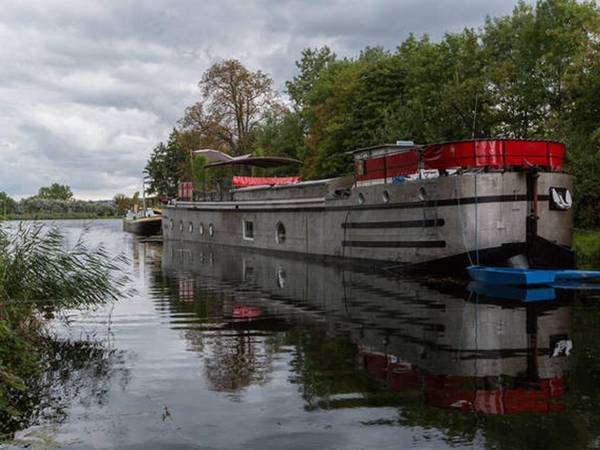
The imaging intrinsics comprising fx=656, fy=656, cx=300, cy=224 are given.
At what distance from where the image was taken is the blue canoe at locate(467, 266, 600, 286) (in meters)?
16.2

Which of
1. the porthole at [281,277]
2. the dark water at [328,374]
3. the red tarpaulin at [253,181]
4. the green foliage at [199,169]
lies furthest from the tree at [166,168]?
the dark water at [328,374]

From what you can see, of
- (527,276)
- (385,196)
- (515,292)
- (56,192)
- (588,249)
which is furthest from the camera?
(56,192)

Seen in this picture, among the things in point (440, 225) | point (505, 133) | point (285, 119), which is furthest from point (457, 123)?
point (285, 119)

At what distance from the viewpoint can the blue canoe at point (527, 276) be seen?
637 inches

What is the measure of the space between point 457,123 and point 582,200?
830 cm

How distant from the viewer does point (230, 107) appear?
188 feet

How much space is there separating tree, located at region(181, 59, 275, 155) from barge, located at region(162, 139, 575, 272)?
34.3m

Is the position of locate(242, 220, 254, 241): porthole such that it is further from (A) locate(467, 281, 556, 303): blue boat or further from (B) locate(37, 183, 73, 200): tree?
(B) locate(37, 183, 73, 200): tree

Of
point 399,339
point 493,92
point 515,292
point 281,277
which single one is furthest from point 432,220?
point 493,92

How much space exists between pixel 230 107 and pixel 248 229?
25.4m

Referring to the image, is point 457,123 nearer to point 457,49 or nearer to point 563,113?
point 563,113

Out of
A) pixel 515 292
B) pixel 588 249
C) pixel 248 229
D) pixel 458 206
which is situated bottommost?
pixel 515 292

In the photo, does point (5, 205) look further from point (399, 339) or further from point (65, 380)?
point (399, 339)

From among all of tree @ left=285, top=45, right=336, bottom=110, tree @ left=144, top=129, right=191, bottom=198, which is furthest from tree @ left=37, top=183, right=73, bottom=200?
tree @ left=285, top=45, right=336, bottom=110
